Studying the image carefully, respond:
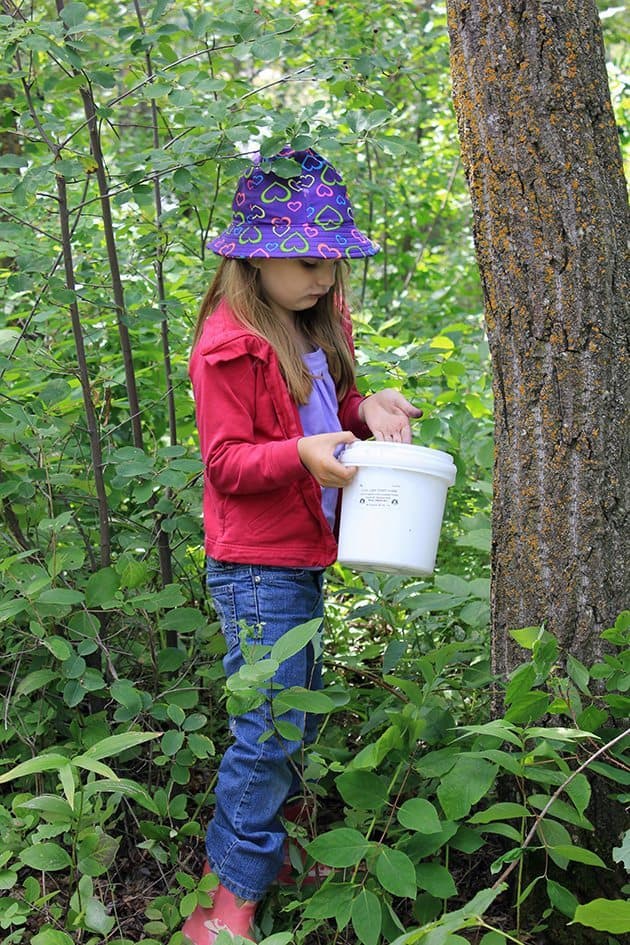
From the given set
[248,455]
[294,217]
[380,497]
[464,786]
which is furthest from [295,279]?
[464,786]

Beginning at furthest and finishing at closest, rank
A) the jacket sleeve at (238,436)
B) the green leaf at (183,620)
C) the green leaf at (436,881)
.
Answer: the green leaf at (183,620) < the jacket sleeve at (238,436) < the green leaf at (436,881)

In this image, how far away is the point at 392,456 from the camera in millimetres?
1930

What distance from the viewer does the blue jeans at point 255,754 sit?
211 cm

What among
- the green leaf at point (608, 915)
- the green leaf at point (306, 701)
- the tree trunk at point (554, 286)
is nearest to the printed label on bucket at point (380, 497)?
the tree trunk at point (554, 286)

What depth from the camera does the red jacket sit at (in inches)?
81.5

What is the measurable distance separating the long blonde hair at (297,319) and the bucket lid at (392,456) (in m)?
0.30

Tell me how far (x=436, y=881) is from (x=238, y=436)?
3.11 ft

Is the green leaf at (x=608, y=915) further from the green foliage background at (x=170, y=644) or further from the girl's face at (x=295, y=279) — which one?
the girl's face at (x=295, y=279)

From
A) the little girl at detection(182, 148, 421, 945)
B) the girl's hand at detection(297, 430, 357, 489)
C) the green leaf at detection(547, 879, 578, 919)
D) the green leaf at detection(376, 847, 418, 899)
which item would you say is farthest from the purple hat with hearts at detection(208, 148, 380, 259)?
the green leaf at detection(547, 879, 578, 919)

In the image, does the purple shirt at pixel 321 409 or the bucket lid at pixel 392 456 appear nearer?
the bucket lid at pixel 392 456

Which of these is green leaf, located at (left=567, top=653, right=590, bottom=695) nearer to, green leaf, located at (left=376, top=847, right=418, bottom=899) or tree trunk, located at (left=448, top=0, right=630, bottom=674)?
tree trunk, located at (left=448, top=0, right=630, bottom=674)

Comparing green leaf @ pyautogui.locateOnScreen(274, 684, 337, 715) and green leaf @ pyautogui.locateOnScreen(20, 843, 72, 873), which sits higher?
green leaf @ pyautogui.locateOnScreen(274, 684, 337, 715)

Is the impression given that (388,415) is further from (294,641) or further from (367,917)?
(367,917)

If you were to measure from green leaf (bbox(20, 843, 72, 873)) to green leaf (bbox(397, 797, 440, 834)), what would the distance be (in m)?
0.65
